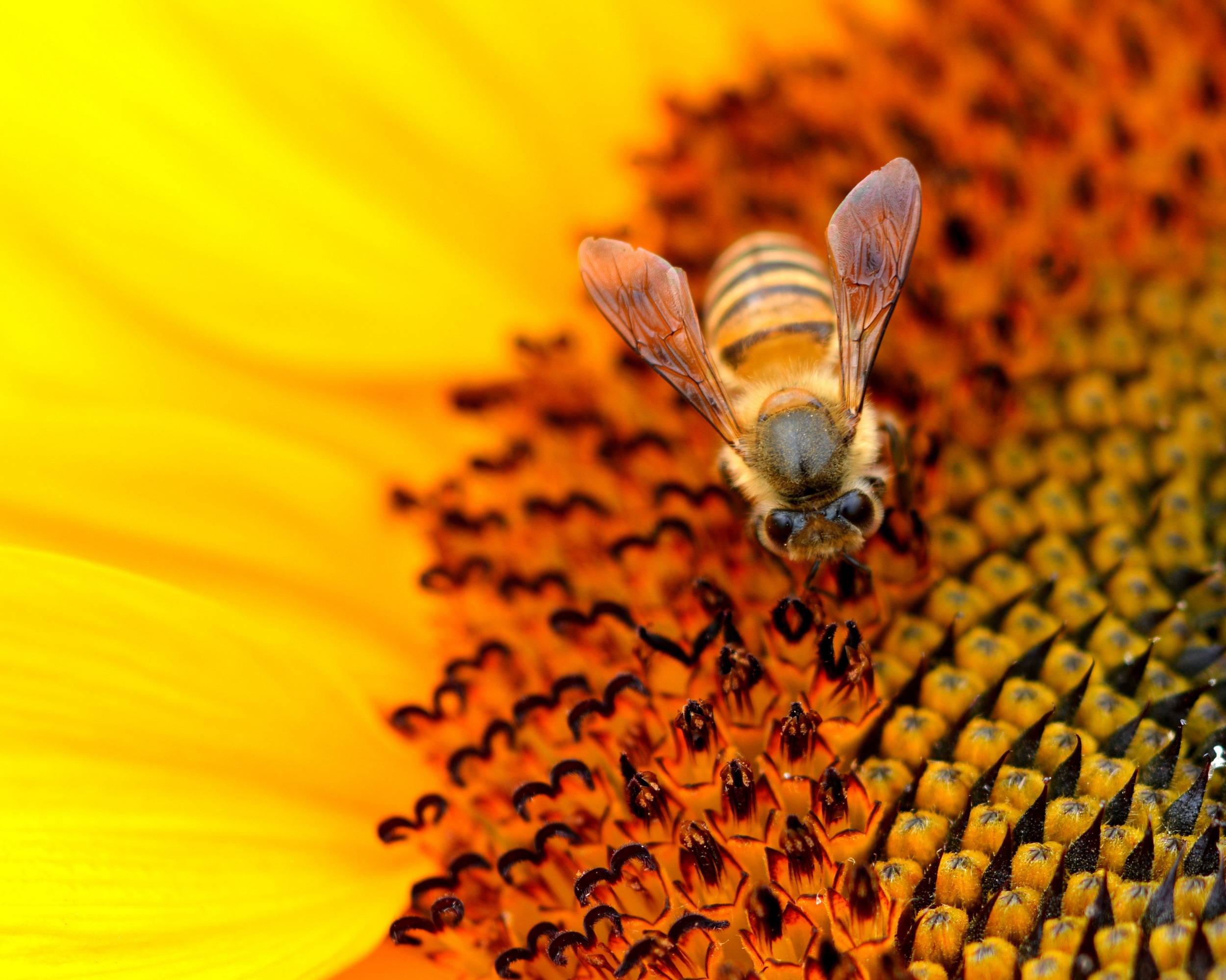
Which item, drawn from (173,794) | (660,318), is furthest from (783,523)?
(173,794)

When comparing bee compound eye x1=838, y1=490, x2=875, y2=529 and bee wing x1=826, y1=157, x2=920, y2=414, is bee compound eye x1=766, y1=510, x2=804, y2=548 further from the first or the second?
bee wing x1=826, y1=157, x2=920, y2=414

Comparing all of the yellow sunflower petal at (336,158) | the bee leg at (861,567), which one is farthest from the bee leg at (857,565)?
the yellow sunflower petal at (336,158)

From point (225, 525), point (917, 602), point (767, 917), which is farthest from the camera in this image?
point (225, 525)

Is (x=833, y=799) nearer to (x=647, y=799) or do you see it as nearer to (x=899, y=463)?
(x=647, y=799)

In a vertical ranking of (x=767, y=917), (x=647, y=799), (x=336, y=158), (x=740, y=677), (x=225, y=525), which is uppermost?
(x=336, y=158)

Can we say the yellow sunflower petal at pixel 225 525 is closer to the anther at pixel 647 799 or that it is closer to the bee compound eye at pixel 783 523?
the anther at pixel 647 799

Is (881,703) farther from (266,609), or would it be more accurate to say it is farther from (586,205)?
(586,205)

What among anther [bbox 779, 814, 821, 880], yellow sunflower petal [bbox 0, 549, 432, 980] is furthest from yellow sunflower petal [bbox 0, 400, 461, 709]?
anther [bbox 779, 814, 821, 880]
